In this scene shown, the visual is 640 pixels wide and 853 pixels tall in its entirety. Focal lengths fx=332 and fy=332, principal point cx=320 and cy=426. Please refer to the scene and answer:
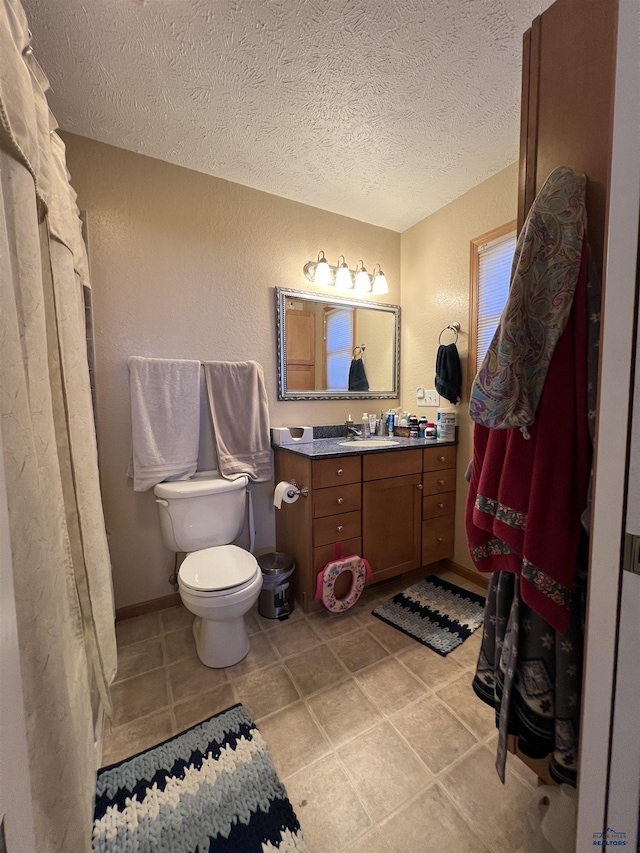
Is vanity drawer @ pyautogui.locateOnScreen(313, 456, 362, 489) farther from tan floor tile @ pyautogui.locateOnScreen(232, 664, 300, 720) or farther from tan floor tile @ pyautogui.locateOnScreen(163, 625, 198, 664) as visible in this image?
tan floor tile @ pyautogui.locateOnScreen(163, 625, 198, 664)

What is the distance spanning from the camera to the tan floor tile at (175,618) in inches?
69.3

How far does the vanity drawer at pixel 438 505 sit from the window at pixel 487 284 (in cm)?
78

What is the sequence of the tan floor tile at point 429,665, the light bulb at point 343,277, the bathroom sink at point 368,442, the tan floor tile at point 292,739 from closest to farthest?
the tan floor tile at point 292,739
the tan floor tile at point 429,665
the bathroom sink at point 368,442
the light bulb at point 343,277

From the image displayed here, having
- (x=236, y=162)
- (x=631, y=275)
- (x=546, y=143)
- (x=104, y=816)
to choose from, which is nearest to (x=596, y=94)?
(x=546, y=143)

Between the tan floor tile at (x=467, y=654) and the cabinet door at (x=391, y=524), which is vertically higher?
the cabinet door at (x=391, y=524)

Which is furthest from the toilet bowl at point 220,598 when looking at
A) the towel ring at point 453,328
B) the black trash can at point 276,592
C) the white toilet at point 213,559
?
the towel ring at point 453,328

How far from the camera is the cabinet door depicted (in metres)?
1.88

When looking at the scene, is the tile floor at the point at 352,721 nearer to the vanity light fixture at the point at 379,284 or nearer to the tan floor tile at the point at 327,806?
the tan floor tile at the point at 327,806

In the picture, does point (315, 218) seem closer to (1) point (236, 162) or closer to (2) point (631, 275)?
(1) point (236, 162)

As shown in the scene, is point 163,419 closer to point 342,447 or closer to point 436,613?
point 342,447

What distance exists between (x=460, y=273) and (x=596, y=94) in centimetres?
149

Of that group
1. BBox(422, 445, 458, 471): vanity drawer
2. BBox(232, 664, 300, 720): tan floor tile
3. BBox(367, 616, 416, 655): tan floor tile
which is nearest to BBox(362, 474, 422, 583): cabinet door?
BBox(422, 445, 458, 471): vanity drawer

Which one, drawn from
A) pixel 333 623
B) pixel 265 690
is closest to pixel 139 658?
pixel 265 690

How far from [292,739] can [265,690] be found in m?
0.23
